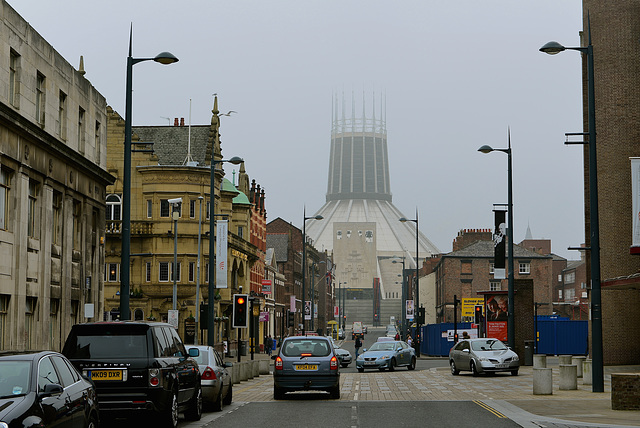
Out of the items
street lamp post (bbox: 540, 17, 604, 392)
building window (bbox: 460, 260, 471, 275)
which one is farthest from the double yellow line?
building window (bbox: 460, 260, 471, 275)

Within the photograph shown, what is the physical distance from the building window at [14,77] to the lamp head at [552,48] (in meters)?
15.0

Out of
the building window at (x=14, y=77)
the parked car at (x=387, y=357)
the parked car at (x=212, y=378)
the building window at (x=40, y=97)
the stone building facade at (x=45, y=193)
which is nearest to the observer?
the parked car at (x=212, y=378)

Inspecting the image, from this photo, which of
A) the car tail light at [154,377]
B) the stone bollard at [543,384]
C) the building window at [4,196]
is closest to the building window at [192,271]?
the building window at [4,196]

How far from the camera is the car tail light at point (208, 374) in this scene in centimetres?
2189

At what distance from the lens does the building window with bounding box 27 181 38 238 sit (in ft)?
100

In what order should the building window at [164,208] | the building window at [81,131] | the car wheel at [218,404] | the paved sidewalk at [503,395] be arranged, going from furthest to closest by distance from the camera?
the building window at [164,208], the building window at [81,131], the car wheel at [218,404], the paved sidewalk at [503,395]

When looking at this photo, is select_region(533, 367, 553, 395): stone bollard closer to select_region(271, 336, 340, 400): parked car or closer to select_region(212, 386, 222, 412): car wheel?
select_region(271, 336, 340, 400): parked car

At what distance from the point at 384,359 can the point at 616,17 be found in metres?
18.7

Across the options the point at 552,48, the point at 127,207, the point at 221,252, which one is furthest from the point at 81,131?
the point at 221,252

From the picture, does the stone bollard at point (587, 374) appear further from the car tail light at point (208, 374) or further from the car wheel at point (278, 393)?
the car tail light at point (208, 374)

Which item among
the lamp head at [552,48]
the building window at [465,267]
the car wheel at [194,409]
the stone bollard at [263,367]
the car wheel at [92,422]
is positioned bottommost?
the stone bollard at [263,367]

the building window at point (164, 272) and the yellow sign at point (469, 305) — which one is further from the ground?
the building window at point (164, 272)

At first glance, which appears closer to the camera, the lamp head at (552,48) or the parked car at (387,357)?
the lamp head at (552,48)

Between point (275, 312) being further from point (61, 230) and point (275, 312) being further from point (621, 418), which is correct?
point (621, 418)
